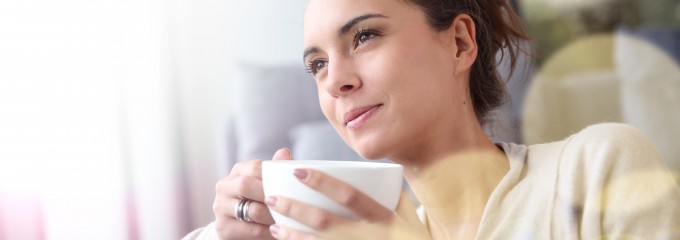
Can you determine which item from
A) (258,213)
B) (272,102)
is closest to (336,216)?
(258,213)

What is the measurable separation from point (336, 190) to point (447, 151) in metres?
0.25

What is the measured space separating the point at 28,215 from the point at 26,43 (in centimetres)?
26

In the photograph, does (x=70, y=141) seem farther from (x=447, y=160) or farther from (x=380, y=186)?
(x=380, y=186)

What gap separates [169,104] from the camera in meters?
0.89

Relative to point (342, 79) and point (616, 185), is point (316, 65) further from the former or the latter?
point (616, 185)

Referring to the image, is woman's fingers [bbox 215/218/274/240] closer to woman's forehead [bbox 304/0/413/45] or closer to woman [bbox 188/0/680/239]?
woman [bbox 188/0/680/239]

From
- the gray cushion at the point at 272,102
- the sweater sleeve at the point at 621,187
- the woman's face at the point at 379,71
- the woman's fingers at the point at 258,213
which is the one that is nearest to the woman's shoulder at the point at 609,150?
the sweater sleeve at the point at 621,187

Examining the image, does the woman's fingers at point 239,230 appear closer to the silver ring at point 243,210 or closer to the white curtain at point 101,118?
the silver ring at point 243,210

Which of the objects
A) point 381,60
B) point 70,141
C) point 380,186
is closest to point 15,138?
point 70,141

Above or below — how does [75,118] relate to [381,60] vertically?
below

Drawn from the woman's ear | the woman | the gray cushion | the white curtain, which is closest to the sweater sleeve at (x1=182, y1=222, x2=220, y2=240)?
the woman

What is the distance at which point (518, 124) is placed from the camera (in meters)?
0.88

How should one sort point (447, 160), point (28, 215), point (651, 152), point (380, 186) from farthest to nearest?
1. point (28, 215)
2. point (447, 160)
3. point (651, 152)
4. point (380, 186)

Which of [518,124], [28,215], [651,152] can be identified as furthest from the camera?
[518,124]
